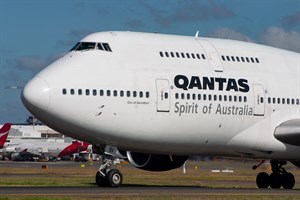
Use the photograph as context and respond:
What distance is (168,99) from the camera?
32.7m

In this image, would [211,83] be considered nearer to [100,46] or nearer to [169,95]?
[169,95]

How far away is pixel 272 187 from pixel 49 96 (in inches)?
539

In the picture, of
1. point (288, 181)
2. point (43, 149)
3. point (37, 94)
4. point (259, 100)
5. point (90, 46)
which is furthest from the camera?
point (43, 149)

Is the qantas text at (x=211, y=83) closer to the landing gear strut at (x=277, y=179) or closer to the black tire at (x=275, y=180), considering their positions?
the landing gear strut at (x=277, y=179)

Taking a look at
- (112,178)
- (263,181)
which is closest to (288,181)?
(263,181)

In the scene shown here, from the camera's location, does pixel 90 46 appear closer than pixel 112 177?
No

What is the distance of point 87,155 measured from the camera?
124250 millimetres

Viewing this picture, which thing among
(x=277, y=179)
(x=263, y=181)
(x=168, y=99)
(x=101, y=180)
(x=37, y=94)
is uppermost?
(x=168, y=99)

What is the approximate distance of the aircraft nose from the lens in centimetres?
A: 3058

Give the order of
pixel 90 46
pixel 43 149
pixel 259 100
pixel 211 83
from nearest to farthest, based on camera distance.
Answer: pixel 90 46
pixel 211 83
pixel 259 100
pixel 43 149

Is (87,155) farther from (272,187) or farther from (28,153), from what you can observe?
(272,187)

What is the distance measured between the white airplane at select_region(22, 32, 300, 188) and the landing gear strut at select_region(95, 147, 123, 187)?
0.04 metres

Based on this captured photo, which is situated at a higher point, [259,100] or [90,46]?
[90,46]

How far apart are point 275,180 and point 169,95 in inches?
361
